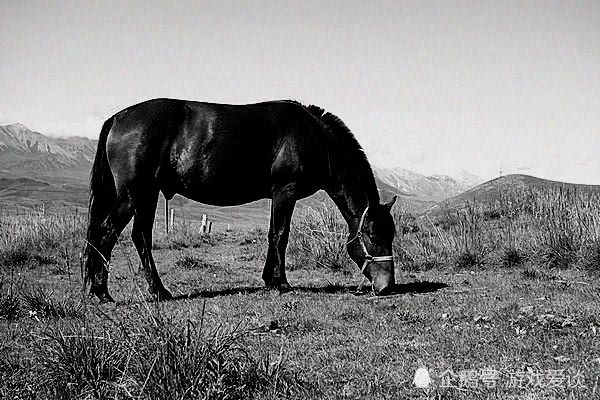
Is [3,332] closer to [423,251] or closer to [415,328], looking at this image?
[415,328]

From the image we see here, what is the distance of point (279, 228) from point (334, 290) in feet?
5.33

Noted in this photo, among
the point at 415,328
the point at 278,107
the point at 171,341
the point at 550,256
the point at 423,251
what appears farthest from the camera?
the point at 423,251

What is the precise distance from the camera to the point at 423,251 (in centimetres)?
1456

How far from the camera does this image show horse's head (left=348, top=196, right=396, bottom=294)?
9797 mm

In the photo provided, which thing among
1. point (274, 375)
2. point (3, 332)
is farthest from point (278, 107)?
point (274, 375)

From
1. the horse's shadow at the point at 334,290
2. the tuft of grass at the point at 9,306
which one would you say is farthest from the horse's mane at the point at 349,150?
the tuft of grass at the point at 9,306

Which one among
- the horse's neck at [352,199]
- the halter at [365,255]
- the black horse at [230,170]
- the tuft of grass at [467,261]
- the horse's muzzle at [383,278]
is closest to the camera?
the black horse at [230,170]

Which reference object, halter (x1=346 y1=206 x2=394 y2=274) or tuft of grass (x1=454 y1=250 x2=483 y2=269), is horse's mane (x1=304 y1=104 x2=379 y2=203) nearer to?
halter (x1=346 y1=206 x2=394 y2=274)

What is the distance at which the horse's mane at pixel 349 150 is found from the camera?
33.8 ft

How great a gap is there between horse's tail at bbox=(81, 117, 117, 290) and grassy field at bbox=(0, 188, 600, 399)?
1.34 meters

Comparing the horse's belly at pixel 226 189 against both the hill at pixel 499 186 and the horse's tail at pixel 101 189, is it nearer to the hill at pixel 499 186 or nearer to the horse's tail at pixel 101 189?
the horse's tail at pixel 101 189

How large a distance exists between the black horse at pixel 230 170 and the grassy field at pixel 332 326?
34.8 inches

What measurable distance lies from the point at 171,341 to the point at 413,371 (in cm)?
235

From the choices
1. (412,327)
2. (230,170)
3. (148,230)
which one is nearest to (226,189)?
(230,170)
